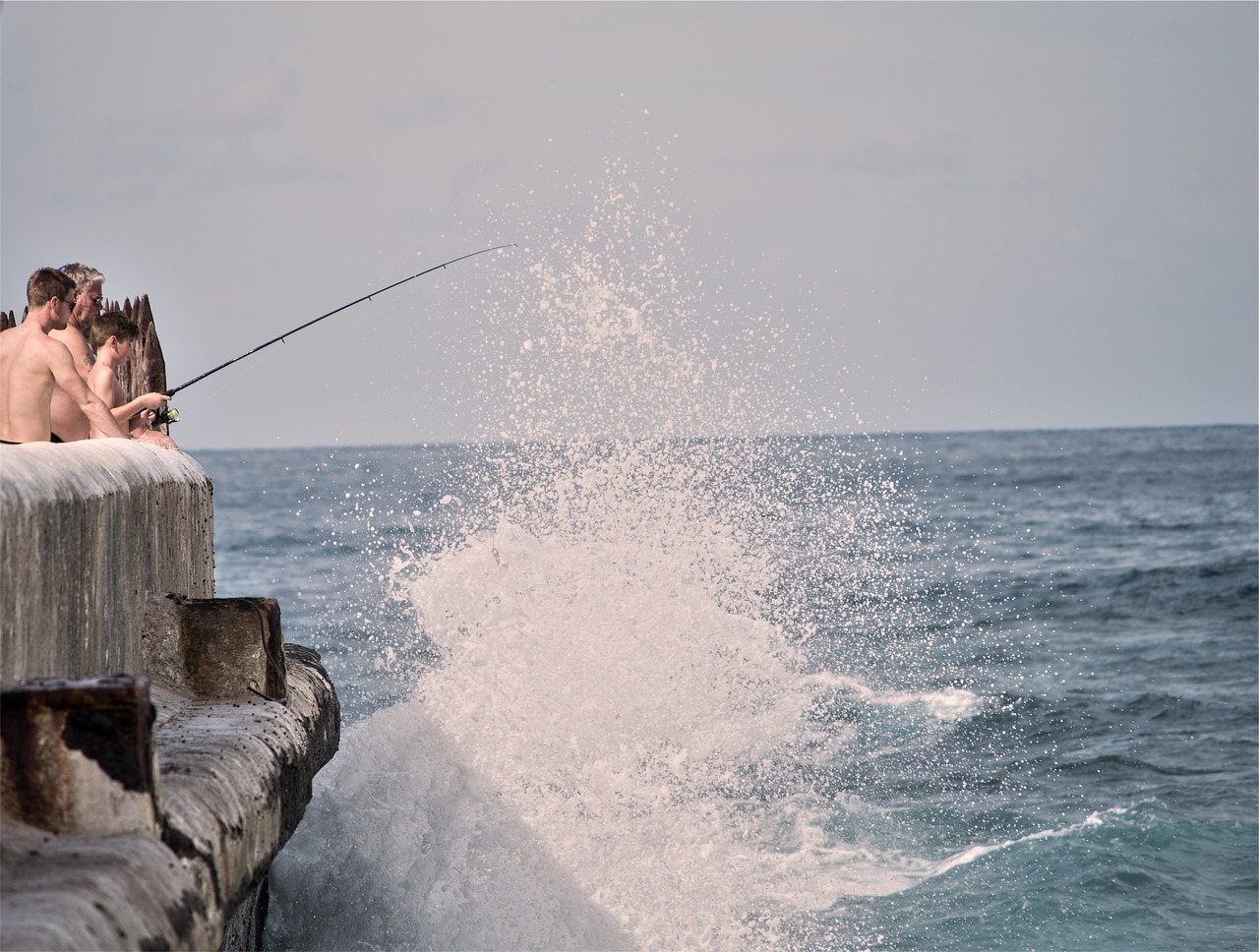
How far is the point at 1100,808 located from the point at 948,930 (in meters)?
3.29

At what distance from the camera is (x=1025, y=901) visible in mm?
8586

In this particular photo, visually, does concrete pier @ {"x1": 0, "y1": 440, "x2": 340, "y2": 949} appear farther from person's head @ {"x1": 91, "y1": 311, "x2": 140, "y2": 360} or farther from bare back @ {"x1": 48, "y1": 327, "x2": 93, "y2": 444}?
person's head @ {"x1": 91, "y1": 311, "x2": 140, "y2": 360}

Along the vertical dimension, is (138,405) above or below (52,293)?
below

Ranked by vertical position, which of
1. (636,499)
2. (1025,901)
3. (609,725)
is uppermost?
(636,499)

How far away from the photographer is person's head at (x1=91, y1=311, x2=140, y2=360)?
555 centimetres

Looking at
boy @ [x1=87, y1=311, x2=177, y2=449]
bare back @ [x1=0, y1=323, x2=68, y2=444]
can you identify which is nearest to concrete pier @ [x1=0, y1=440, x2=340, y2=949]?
bare back @ [x1=0, y1=323, x2=68, y2=444]

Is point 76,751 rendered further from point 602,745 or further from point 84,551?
point 602,745

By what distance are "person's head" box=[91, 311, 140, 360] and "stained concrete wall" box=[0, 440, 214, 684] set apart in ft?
5.13

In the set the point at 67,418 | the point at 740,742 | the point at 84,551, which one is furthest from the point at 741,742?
the point at 84,551

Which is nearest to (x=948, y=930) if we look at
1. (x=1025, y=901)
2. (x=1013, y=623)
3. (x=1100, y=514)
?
(x=1025, y=901)

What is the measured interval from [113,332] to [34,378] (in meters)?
1.15

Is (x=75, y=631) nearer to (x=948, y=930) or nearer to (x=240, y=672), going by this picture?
(x=240, y=672)

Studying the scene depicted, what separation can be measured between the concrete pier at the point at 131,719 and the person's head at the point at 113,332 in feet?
4.74

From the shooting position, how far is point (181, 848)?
7.45ft
